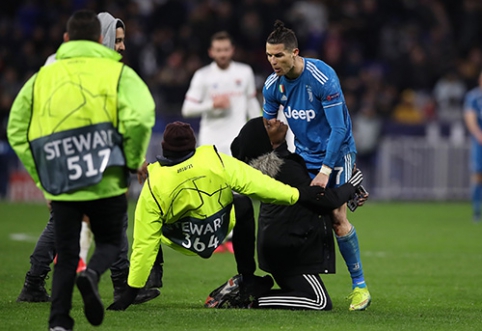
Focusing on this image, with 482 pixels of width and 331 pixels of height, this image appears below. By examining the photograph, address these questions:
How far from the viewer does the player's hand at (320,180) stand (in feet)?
22.5

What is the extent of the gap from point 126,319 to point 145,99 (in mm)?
1625

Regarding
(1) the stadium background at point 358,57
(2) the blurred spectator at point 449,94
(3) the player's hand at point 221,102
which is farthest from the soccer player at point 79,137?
(2) the blurred spectator at point 449,94

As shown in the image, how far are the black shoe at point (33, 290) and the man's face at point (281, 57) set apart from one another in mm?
2323

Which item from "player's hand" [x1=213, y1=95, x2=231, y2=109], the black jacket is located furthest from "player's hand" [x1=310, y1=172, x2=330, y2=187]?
"player's hand" [x1=213, y1=95, x2=231, y2=109]

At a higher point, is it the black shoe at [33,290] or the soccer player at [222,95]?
the soccer player at [222,95]

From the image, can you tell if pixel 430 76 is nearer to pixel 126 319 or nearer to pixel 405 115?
pixel 405 115

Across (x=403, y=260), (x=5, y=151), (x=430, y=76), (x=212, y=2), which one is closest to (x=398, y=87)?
(x=430, y=76)

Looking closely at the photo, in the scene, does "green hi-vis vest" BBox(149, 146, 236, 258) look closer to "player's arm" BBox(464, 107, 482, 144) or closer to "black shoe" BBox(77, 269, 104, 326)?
"black shoe" BBox(77, 269, 104, 326)

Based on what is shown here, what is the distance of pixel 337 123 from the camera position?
23.3 feet

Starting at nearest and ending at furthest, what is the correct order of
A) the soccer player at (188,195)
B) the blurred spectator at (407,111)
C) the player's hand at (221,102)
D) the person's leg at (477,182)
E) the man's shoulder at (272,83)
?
the soccer player at (188,195)
the man's shoulder at (272,83)
the player's hand at (221,102)
the person's leg at (477,182)
the blurred spectator at (407,111)

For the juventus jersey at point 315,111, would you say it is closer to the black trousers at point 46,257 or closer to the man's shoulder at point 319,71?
the man's shoulder at point 319,71

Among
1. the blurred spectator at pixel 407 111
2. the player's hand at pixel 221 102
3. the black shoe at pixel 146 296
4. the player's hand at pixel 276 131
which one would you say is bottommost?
the blurred spectator at pixel 407 111

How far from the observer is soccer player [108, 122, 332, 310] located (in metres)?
6.48

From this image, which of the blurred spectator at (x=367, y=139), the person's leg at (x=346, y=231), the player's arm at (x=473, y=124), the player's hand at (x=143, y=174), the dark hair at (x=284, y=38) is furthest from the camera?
the blurred spectator at (x=367, y=139)
